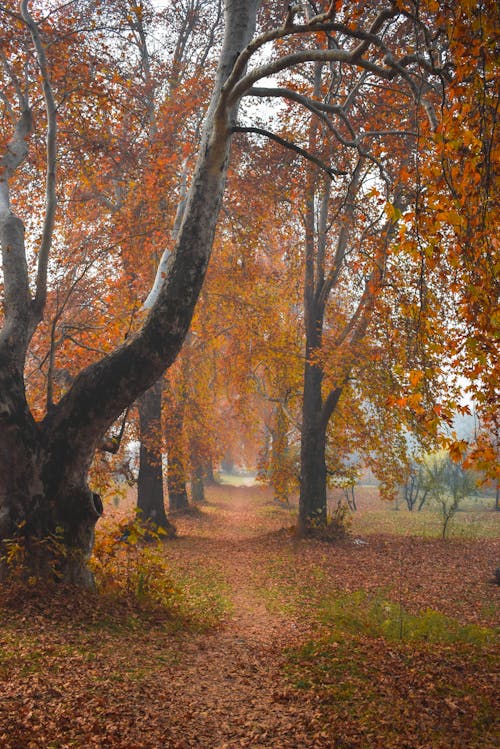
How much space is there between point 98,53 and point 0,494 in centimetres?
785

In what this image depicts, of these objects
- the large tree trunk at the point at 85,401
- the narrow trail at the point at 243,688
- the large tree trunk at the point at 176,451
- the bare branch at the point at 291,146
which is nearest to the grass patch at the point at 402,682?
the narrow trail at the point at 243,688

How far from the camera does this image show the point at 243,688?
484cm

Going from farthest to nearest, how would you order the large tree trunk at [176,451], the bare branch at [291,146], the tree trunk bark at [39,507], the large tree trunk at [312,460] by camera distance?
the large tree trunk at [176,451] → the large tree trunk at [312,460] → the tree trunk bark at [39,507] → the bare branch at [291,146]

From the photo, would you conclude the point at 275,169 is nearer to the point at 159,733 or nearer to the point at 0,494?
the point at 0,494

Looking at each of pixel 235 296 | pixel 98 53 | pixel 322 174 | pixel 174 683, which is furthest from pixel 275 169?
pixel 174 683

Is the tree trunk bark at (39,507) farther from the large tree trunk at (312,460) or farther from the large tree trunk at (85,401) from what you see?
the large tree trunk at (312,460)

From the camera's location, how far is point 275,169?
560 inches

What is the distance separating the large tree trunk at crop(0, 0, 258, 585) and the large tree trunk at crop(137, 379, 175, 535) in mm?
8242

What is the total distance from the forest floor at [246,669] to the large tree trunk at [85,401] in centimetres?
72

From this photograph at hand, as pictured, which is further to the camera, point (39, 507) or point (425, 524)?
point (425, 524)

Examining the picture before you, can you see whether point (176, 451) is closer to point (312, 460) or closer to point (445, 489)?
point (312, 460)

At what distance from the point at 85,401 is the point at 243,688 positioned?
3.70m

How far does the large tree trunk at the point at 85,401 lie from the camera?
627cm

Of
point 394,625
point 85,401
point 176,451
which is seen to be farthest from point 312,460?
point 85,401
